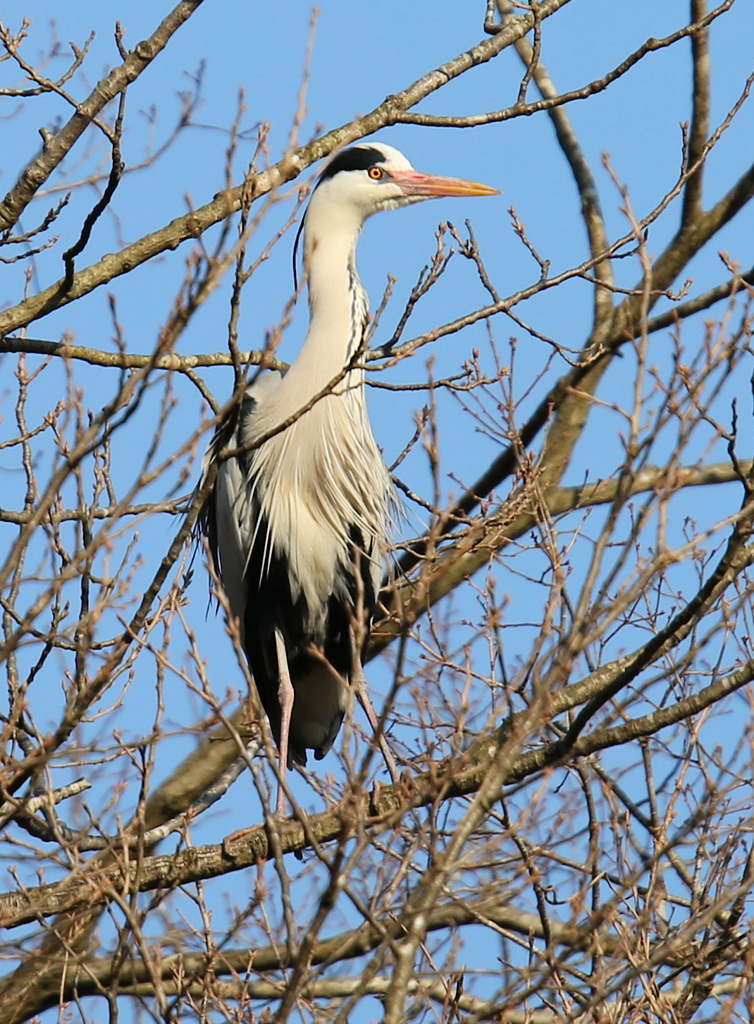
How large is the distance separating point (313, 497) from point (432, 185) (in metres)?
1.29

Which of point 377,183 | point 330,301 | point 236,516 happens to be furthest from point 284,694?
point 377,183

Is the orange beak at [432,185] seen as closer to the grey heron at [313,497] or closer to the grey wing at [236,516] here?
the grey heron at [313,497]

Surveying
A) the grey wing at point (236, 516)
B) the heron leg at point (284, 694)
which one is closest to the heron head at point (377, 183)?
the grey wing at point (236, 516)

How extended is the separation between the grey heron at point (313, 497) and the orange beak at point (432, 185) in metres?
0.07

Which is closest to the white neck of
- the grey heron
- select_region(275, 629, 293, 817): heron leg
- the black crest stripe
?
the grey heron

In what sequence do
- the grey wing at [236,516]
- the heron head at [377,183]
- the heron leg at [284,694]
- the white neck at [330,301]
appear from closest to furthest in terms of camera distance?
the heron leg at [284,694]
the white neck at [330,301]
the grey wing at [236,516]
the heron head at [377,183]

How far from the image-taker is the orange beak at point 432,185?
5.29 meters

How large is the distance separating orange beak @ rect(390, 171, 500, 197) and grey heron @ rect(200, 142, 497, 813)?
73 mm

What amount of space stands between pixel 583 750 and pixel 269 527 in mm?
2129

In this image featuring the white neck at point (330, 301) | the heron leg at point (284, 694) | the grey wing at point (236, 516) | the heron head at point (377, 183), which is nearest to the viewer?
the heron leg at point (284, 694)

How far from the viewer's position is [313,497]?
5.06 meters

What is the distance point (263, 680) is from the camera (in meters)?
5.25

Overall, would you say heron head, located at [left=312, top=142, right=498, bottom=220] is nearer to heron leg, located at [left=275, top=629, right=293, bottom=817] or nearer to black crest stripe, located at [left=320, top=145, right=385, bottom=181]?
black crest stripe, located at [left=320, top=145, right=385, bottom=181]

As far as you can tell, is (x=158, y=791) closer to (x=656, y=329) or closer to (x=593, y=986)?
(x=656, y=329)
